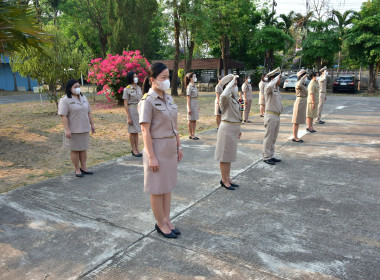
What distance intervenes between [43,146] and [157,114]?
516cm

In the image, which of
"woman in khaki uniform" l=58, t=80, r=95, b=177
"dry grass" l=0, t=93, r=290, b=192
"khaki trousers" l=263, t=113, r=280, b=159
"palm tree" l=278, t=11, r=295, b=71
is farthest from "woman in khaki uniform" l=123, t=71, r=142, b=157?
"palm tree" l=278, t=11, r=295, b=71

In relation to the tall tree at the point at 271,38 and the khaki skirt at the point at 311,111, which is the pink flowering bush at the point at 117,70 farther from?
the tall tree at the point at 271,38

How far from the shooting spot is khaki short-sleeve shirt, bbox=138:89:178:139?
112 inches

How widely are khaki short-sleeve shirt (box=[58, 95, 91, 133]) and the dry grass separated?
95cm

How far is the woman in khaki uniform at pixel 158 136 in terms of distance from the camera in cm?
286

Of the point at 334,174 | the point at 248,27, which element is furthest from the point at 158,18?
the point at 334,174

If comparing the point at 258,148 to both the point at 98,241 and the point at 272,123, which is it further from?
the point at 98,241

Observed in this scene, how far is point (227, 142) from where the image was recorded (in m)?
4.27

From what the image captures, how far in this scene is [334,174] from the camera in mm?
5023

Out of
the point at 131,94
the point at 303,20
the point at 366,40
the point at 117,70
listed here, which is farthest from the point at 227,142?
the point at 303,20

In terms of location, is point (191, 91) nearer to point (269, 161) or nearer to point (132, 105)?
point (132, 105)

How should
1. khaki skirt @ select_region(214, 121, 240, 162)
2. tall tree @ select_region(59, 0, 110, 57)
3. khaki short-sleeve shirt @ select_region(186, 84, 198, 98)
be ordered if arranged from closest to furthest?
1. khaki skirt @ select_region(214, 121, 240, 162)
2. khaki short-sleeve shirt @ select_region(186, 84, 198, 98)
3. tall tree @ select_region(59, 0, 110, 57)

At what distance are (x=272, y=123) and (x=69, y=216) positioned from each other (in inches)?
145

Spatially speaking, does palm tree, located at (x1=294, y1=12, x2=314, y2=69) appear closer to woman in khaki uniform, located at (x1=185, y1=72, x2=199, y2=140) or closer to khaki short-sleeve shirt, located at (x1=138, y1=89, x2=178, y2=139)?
woman in khaki uniform, located at (x1=185, y1=72, x2=199, y2=140)
